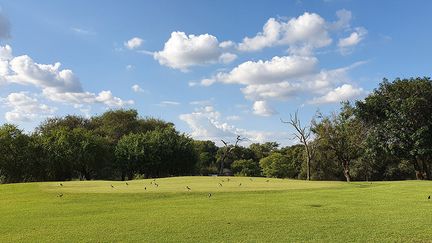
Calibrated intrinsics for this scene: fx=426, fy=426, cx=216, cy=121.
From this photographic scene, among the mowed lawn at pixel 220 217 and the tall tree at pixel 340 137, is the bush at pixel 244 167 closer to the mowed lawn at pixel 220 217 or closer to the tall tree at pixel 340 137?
the tall tree at pixel 340 137

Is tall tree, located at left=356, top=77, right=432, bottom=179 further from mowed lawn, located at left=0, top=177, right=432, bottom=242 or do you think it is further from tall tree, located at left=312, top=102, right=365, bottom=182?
mowed lawn, located at left=0, top=177, right=432, bottom=242

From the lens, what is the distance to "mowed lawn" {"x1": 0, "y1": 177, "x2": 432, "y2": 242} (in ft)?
36.6

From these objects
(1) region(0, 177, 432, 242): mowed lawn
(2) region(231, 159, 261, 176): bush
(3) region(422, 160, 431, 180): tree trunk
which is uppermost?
(2) region(231, 159, 261, 176): bush

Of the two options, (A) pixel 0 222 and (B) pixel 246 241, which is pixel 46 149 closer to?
(A) pixel 0 222

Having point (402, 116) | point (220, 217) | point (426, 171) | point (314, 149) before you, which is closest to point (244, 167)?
point (314, 149)

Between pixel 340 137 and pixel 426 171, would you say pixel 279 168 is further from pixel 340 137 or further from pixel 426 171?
pixel 426 171

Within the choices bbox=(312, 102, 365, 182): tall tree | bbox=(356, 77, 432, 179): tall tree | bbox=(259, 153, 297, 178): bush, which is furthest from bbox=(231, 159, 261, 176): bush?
bbox=(356, 77, 432, 179): tall tree

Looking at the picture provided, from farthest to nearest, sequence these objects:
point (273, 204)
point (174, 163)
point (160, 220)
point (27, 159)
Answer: point (174, 163) → point (27, 159) → point (273, 204) → point (160, 220)

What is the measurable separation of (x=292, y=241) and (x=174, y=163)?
51538mm

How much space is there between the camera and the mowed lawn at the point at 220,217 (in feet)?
36.6

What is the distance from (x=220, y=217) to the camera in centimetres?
1402

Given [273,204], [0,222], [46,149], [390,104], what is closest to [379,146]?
[390,104]

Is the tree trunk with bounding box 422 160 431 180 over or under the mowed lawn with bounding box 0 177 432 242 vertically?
over

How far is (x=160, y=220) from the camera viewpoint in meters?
13.7
